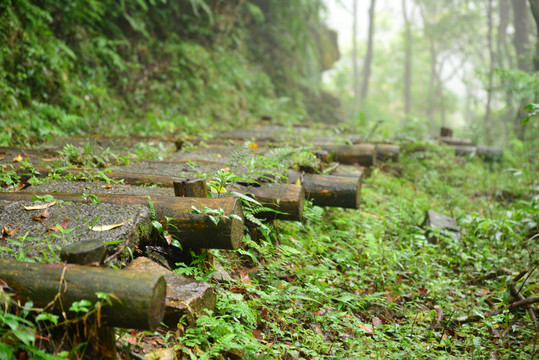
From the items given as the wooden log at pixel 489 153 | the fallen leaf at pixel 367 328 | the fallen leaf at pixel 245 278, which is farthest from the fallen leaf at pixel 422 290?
the wooden log at pixel 489 153

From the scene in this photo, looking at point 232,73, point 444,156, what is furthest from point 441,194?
point 232,73

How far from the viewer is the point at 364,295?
3221mm

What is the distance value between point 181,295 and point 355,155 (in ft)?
15.7

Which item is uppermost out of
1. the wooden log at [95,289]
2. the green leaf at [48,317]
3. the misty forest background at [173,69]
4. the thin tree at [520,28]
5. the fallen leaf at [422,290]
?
the thin tree at [520,28]

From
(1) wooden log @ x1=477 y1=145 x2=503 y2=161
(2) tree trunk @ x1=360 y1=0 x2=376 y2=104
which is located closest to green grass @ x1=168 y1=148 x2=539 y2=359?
(1) wooden log @ x1=477 y1=145 x2=503 y2=161

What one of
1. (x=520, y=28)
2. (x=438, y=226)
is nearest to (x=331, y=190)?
(x=438, y=226)

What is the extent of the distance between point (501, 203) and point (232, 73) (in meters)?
8.87

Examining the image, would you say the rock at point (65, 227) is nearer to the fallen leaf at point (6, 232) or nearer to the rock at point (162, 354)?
the fallen leaf at point (6, 232)

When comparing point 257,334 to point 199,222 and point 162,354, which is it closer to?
point 162,354

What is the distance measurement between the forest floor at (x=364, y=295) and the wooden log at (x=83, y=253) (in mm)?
356

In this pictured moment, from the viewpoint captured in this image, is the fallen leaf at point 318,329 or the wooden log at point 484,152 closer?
the fallen leaf at point 318,329

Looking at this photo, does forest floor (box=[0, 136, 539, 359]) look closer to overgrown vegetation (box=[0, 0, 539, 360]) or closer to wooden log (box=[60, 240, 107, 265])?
overgrown vegetation (box=[0, 0, 539, 360])

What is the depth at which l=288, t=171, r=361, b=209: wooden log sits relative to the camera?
13.1 feet

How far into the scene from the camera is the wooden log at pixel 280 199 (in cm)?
323
